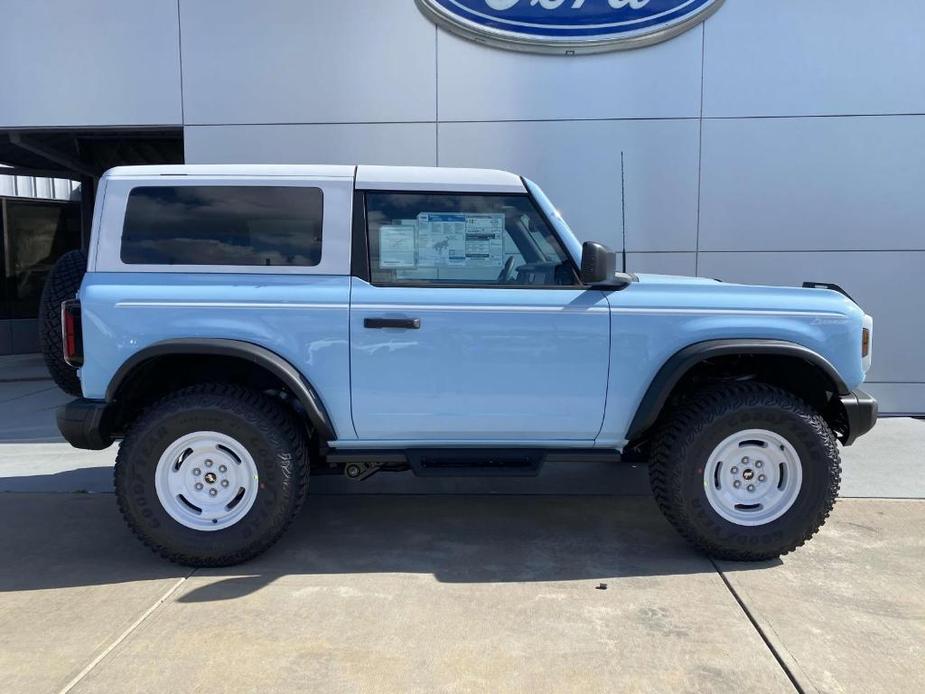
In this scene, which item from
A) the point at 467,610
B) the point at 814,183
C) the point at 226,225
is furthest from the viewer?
the point at 814,183

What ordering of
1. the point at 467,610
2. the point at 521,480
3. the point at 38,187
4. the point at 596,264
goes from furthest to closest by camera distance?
the point at 38,187 → the point at 521,480 → the point at 596,264 → the point at 467,610

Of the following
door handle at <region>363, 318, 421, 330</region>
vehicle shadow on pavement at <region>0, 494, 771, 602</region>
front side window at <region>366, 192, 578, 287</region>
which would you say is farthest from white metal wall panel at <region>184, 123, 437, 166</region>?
door handle at <region>363, 318, 421, 330</region>

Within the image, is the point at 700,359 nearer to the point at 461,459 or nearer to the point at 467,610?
the point at 461,459

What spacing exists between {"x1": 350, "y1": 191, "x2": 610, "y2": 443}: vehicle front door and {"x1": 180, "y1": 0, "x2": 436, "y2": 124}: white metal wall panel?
12.5 feet

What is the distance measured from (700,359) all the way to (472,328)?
3.75 ft

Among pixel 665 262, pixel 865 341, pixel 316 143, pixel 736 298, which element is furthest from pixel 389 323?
pixel 665 262

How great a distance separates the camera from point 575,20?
22.1 ft

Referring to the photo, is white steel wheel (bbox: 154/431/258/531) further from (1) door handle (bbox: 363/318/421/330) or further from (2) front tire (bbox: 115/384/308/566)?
(1) door handle (bbox: 363/318/421/330)

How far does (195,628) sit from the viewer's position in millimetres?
2941

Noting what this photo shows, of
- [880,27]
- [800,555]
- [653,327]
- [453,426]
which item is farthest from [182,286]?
[880,27]

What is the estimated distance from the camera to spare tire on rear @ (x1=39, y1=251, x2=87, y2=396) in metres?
3.85

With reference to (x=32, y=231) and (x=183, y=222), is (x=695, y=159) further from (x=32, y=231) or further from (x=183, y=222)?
(x=32, y=231)

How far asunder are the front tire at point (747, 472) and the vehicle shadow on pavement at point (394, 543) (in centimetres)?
20

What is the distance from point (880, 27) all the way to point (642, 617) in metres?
6.60
